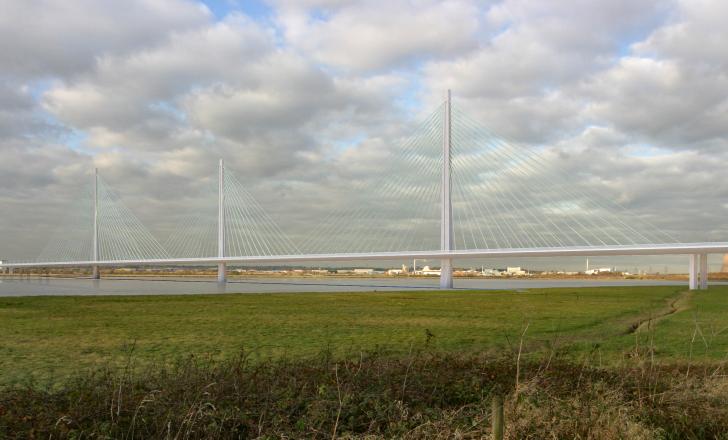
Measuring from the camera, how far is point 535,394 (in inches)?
220

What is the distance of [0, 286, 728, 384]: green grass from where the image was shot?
373 inches

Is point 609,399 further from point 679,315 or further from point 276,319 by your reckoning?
point 679,315

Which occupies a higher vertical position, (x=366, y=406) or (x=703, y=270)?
(x=366, y=406)

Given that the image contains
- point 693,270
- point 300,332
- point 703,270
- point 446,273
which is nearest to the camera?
point 300,332

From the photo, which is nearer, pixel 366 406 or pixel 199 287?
pixel 366 406

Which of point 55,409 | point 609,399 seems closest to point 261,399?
point 55,409

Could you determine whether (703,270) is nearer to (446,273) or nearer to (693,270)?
(693,270)

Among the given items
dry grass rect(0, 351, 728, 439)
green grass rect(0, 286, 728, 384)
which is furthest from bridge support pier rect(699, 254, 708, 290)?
dry grass rect(0, 351, 728, 439)

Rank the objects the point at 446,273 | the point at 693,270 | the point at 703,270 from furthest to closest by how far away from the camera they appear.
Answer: the point at 446,273, the point at 703,270, the point at 693,270

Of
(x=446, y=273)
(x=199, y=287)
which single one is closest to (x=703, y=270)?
(x=446, y=273)

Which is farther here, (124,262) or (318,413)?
(124,262)

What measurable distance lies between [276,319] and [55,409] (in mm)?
11236

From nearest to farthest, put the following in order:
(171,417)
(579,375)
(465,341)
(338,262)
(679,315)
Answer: (171,417)
(579,375)
(465,341)
(679,315)
(338,262)

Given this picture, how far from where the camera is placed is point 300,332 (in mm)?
12781
